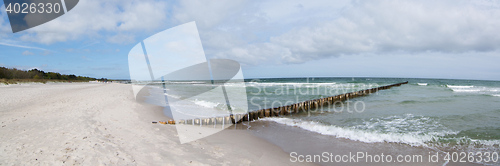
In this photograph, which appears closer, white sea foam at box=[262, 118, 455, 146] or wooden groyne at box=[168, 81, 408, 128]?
white sea foam at box=[262, 118, 455, 146]

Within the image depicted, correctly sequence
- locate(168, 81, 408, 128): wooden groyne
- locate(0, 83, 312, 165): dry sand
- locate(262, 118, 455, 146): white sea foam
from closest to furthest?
locate(0, 83, 312, 165): dry sand < locate(262, 118, 455, 146): white sea foam < locate(168, 81, 408, 128): wooden groyne

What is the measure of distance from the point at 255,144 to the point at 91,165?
402 cm

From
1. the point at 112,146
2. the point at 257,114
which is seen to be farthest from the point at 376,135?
the point at 112,146

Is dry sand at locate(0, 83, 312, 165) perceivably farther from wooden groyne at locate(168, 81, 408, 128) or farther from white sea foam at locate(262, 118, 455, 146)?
white sea foam at locate(262, 118, 455, 146)

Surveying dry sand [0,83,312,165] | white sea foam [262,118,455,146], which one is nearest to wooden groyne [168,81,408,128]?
dry sand [0,83,312,165]

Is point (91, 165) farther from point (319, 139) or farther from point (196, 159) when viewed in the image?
point (319, 139)

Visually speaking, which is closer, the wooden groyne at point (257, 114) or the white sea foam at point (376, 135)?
the white sea foam at point (376, 135)

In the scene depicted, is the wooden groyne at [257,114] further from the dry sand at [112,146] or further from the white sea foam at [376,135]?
the white sea foam at [376,135]

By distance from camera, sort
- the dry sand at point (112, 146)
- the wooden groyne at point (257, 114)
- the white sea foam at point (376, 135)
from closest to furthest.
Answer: the dry sand at point (112, 146) → the white sea foam at point (376, 135) → the wooden groyne at point (257, 114)

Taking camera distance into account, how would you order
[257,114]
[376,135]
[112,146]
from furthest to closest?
1. [257,114]
2. [376,135]
3. [112,146]

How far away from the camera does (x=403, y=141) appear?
22.2ft

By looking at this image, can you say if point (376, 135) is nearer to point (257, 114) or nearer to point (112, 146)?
point (257, 114)

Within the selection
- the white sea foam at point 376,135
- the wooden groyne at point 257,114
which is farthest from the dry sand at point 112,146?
the white sea foam at point 376,135

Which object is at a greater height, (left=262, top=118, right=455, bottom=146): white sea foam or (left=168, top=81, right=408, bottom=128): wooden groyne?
(left=168, top=81, right=408, bottom=128): wooden groyne
